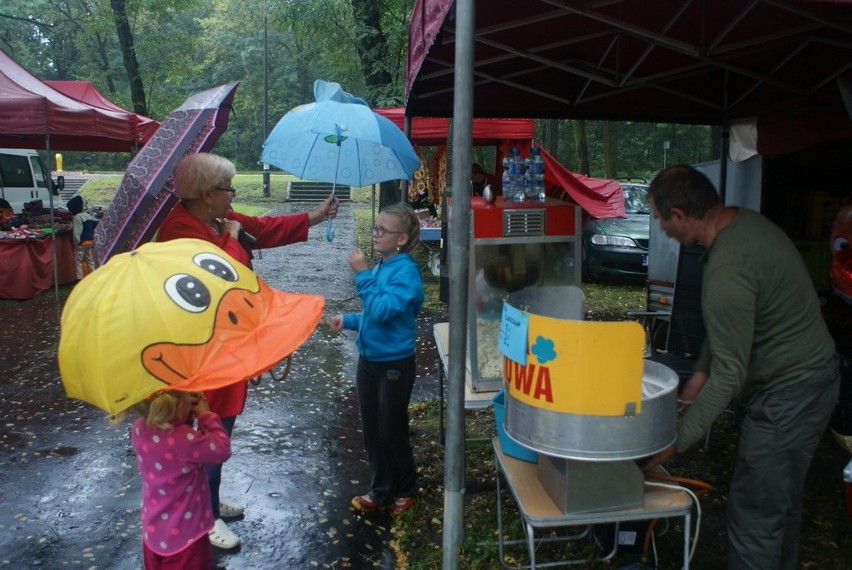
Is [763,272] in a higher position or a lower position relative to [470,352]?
higher

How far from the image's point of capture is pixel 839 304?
5297 mm

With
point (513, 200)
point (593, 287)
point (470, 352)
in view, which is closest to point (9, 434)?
point (470, 352)

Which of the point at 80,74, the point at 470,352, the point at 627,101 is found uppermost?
the point at 80,74

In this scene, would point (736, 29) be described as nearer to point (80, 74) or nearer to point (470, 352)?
point (470, 352)

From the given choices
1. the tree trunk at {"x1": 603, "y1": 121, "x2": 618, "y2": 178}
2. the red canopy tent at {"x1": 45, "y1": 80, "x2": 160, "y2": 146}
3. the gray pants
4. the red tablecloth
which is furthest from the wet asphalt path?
the tree trunk at {"x1": 603, "y1": 121, "x2": 618, "y2": 178}

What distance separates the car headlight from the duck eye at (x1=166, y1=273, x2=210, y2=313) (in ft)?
33.1

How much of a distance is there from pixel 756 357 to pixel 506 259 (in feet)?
4.92

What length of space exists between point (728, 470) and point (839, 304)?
6.17 ft

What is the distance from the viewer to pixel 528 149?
23.4 feet

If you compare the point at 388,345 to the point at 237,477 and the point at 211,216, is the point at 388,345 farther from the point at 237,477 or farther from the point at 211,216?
the point at 237,477

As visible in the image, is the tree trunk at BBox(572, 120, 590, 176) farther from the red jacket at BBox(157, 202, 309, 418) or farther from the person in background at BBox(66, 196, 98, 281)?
the red jacket at BBox(157, 202, 309, 418)

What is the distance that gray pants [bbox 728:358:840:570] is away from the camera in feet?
8.07

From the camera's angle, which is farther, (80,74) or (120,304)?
(80,74)

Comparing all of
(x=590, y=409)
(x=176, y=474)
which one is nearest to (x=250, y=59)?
(x=176, y=474)
